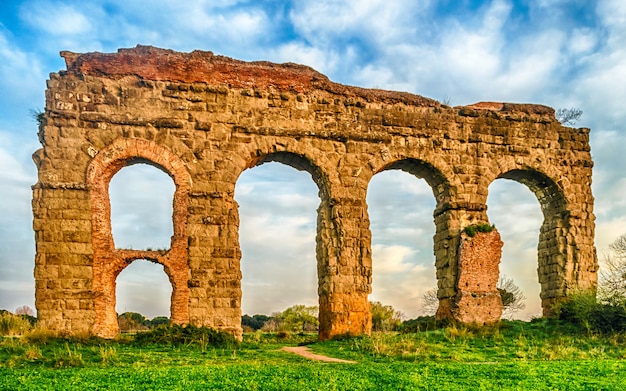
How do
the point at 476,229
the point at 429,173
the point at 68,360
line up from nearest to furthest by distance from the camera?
the point at 68,360 → the point at 476,229 → the point at 429,173

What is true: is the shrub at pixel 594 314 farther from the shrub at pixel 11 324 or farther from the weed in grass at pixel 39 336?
the shrub at pixel 11 324

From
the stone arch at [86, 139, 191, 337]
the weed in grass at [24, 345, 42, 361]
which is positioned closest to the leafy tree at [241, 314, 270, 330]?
the stone arch at [86, 139, 191, 337]

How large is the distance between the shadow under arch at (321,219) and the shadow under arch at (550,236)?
531 centimetres

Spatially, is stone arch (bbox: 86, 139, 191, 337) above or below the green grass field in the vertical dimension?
above

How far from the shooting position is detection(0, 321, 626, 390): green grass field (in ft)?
26.3

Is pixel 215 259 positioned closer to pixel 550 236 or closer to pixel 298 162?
pixel 298 162

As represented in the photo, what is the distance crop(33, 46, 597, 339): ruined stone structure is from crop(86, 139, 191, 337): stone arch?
0.03 m

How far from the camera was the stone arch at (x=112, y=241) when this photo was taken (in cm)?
1345

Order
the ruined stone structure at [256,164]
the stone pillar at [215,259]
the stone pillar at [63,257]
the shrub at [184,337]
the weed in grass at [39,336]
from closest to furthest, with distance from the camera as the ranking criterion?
the weed in grass at [39,336], the shrub at [184,337], the stone pillar at [63,257], the ruined stone structure at [256,164], the stone pillar at [215,259]

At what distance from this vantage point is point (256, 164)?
15.8m

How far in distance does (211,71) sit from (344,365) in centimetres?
863

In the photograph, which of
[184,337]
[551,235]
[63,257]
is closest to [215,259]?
[184,337]

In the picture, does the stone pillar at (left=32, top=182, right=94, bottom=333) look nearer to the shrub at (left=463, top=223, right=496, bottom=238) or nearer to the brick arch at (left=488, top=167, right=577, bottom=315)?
the shrub at (left=463, top=223, right=496, bottom=238)

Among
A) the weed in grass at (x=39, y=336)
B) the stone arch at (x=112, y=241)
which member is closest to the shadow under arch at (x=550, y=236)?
the stone arch at (x=112, y=241)
